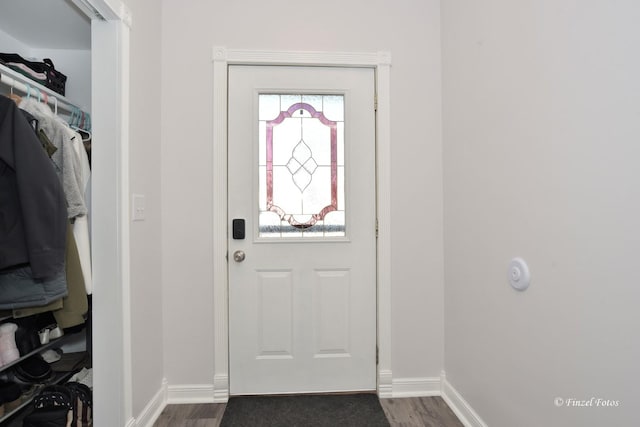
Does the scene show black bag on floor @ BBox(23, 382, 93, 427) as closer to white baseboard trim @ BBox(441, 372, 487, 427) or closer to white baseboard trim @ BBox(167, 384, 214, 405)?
white baseboard trim @ BBox(167, 384, 214, 405)

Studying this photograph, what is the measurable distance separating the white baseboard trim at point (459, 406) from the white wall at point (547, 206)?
0.18ft

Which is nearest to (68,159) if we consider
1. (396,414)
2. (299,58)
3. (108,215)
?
(108,215)

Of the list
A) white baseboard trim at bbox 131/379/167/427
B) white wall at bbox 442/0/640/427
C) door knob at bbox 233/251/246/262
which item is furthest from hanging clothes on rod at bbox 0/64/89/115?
white wall at bbox 442/0/640/427

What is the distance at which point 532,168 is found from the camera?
121 cm

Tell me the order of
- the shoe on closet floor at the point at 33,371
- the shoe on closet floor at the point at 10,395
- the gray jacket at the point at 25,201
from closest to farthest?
the gray jacket at the point at 25,201
the shoe on closet floor at the point at 10,395
the shoe on closet floor at the point at 33,371

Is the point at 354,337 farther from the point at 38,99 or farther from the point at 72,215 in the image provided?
the point at 38,99

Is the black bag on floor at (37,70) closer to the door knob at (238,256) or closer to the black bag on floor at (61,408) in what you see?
the door knob at (238,256)

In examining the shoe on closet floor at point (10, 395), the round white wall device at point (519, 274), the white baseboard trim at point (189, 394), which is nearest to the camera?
the round white wall device at point (519, 274)

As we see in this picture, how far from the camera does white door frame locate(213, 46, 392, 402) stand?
1.85 metres

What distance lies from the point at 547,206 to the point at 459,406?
4.11 ft

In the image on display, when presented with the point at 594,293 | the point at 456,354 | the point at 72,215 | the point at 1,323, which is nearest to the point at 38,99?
the point at 72,215

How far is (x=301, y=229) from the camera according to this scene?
1.93 meters

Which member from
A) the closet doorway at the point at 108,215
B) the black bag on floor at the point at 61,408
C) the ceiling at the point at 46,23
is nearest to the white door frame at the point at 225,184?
the closet doorway at the point at 108,215

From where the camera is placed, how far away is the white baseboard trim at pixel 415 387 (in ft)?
6.25
